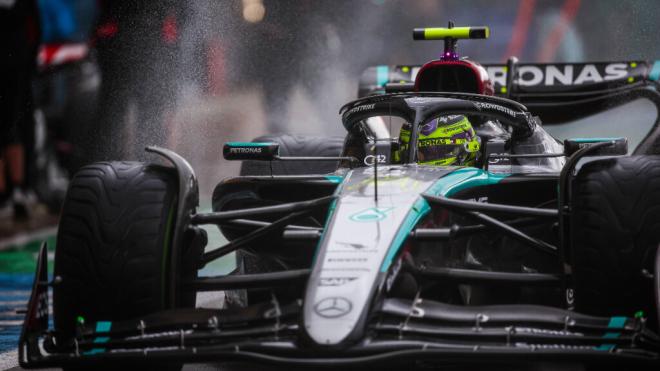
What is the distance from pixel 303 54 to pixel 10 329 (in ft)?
40.1

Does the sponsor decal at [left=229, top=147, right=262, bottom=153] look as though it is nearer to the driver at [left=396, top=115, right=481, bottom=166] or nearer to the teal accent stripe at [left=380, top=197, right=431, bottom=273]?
the driver at [left=396, top=115, right=481, bottom=166]

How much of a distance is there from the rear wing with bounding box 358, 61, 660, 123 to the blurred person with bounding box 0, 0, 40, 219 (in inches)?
188

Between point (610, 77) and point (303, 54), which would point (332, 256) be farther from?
point (303, 54)

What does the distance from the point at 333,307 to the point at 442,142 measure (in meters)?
2.16

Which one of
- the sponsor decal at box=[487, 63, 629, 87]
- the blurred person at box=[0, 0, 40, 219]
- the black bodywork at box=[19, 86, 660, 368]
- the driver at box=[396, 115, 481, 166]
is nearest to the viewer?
the black bodywork at box=[19, 86, 660, 368]

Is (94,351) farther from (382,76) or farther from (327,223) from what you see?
(382,76)

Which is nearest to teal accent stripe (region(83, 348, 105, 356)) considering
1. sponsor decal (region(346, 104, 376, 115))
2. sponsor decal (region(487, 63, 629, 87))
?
sponsor decal (region(346, 104, 376, 115))

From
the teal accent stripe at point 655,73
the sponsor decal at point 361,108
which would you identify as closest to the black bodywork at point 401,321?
the sponsor decal at point 361,108

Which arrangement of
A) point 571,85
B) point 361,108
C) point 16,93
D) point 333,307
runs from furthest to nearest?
point 16,93 < point 571,85 < point 361,108 < point 333,307

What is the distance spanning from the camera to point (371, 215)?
382 cm

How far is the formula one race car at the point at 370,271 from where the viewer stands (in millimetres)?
3322

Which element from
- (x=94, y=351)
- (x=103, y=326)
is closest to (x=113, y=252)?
(x=103, y=326)

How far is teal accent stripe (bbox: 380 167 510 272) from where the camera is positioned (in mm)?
3655

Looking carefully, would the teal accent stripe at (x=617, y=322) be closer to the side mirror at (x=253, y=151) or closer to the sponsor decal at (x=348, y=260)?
the sponsor decal at (x=348, y=260)
